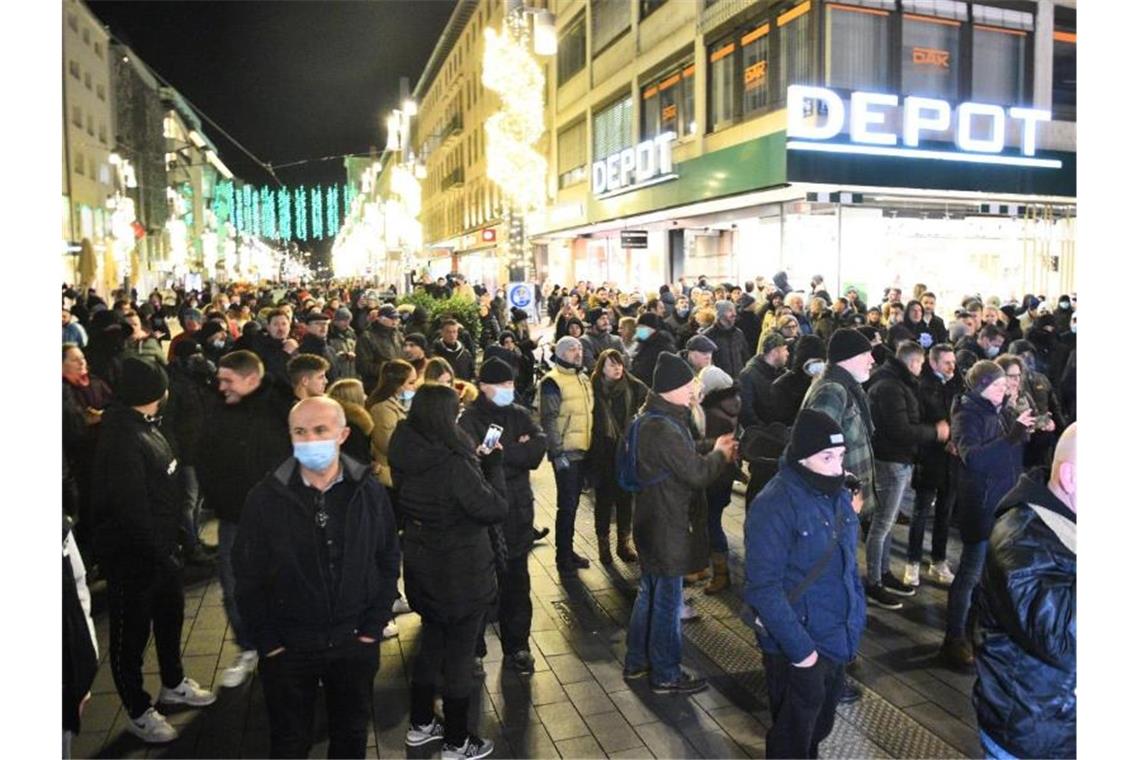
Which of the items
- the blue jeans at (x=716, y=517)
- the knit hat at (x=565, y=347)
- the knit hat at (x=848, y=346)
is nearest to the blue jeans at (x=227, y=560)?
the knit hat at (x=565, y=347)

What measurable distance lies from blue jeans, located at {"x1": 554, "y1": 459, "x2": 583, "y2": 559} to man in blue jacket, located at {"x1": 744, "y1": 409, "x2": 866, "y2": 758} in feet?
12.1

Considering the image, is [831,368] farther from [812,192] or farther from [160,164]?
[160,164]

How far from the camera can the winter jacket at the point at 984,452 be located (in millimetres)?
6133

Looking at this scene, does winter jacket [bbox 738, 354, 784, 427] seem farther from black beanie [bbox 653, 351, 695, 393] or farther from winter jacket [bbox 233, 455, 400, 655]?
winter jacket [bbox 233, 455, 400, 655]

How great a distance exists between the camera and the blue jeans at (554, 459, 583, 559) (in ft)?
25.5

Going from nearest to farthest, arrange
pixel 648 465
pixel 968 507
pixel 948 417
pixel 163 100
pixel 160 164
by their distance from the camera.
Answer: pixel 648 465
pixel 968 507
pixel 948 417
pixel 160 164
pixel 163 100

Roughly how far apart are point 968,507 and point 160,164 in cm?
7701

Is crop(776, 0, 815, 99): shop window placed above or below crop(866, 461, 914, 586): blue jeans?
above

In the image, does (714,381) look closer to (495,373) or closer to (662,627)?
(495,373)

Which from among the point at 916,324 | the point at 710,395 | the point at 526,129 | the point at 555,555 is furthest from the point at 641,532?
the point at 526,129

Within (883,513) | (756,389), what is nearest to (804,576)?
(883,513)

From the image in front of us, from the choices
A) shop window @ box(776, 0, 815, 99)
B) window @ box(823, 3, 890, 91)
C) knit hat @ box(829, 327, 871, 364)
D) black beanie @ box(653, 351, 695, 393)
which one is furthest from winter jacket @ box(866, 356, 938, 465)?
shop window @ box(776, 0, 815, 99)

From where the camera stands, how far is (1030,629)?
3.05m

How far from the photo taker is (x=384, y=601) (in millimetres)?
4035
